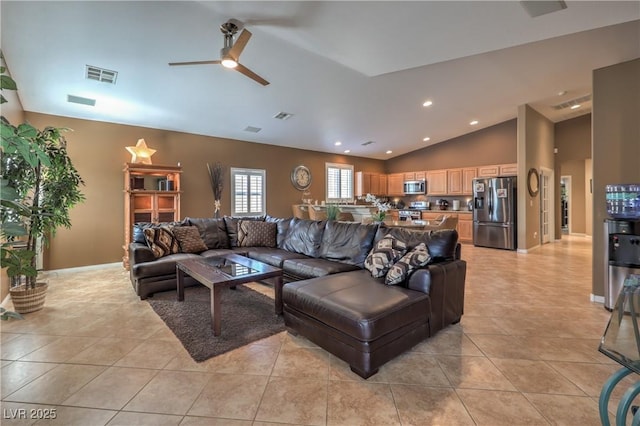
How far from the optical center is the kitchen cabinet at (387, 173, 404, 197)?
32.0 feet

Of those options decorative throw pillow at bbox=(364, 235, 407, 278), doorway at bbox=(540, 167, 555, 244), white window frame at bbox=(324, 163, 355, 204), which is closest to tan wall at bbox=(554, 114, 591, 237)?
doorway at bbox=(540, 167, 555, 244)

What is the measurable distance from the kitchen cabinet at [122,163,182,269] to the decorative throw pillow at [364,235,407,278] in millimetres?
4295

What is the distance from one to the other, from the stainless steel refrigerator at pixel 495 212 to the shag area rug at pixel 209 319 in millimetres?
6119

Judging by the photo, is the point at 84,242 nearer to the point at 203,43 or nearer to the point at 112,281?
the point at 112,281

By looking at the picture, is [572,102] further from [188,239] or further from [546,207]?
[188,239]

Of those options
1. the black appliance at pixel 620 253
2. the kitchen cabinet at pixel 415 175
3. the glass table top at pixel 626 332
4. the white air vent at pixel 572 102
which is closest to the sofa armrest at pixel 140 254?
the glass table top at pixel 626 332

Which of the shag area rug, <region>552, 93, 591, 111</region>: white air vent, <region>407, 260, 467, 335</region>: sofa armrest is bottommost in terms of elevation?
the shag area rug

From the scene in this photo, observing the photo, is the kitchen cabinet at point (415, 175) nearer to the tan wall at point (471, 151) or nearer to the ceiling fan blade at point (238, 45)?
the tan wall at point (471, 151)

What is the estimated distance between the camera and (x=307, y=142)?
7.57m

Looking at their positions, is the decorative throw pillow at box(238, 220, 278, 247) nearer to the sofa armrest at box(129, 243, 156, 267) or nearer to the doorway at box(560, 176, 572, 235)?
the sofa armrest at box(129, 243, 156, 267)

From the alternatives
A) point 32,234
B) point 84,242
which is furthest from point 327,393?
point 84,242

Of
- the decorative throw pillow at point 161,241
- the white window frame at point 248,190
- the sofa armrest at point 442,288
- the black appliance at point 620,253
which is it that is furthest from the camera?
the white window frame at point 248,190

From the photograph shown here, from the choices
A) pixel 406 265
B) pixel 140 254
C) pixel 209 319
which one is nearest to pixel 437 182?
pixel 406 265

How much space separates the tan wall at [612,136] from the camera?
3.25 metres
